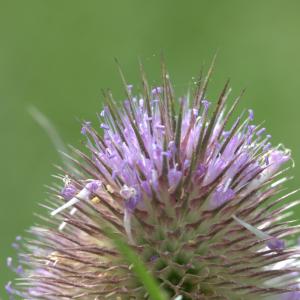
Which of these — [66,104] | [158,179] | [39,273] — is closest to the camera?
[158,179]

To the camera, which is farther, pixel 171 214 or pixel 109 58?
pixel 109 58

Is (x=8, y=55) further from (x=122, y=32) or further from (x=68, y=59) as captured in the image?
(x=122, y=32)

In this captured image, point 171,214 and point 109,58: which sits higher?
point 109,58

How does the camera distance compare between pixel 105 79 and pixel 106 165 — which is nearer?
pixel 106 165

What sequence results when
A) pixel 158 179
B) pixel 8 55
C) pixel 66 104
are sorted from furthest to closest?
pixel 8 55, pixel 66 104, pixel 158 179

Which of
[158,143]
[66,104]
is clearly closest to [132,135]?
[158,143]

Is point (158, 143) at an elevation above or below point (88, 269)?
above

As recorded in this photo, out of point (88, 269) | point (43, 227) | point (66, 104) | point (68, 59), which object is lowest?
point (88, 269)
